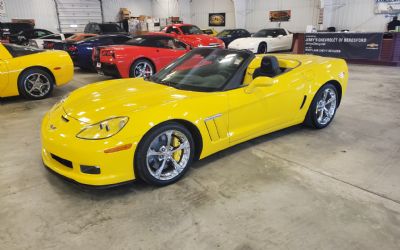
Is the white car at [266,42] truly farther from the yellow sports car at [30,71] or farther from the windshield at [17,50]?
the windshield at [17,50]

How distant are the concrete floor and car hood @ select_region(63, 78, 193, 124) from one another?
2.27ft

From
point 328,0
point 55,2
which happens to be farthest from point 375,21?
point 55,2

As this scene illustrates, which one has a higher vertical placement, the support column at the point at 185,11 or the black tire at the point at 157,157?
the support column at the point at 185,11

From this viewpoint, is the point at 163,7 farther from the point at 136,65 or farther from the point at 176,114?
the point at 176,114

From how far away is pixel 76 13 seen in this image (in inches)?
818

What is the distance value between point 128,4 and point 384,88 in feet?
67.1

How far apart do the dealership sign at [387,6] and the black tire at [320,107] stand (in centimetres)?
1389

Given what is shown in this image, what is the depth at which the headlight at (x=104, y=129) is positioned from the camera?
96.6 inches

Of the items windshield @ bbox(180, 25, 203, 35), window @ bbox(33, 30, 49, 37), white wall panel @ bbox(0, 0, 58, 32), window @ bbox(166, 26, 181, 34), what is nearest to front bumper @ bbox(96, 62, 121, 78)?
window @ bbox(166, 26, 181, 34)

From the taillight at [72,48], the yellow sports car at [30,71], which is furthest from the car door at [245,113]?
the taillight at [72,48]

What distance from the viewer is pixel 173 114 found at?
269 centimetres

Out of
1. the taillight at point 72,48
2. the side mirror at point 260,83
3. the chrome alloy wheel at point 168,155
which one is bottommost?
the chrome alloy wheel at point 168,155

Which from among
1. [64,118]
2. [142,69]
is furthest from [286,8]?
[64,118]

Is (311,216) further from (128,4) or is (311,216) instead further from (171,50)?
(128,4)
